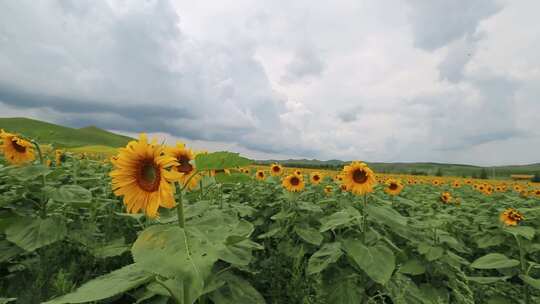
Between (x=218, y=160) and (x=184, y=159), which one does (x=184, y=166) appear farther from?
(x=218, y=160)

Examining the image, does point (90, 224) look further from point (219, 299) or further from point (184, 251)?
point (184, 251)

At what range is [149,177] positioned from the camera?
6.46 feet

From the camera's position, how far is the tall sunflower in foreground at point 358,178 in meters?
4.17

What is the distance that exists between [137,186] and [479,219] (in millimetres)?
4996

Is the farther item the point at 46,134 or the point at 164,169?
the point at 46,134

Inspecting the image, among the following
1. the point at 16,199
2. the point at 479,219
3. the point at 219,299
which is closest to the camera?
the point at 219,299

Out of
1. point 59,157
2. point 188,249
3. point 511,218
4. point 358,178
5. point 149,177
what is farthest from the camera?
point 59,157

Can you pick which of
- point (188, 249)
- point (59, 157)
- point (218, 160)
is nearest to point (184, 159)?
point (218, 160)

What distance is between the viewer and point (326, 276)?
3.07 m

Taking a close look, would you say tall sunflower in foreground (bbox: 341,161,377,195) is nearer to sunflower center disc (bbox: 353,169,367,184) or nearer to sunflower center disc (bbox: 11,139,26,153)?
sunflower center disc (bbox: 353,169,367,184)

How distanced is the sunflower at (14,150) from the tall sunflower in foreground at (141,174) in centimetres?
210

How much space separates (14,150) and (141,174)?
2.50 meters

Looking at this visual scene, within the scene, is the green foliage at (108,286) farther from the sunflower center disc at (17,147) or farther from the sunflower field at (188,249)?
the sunflower center disc at (17,147)

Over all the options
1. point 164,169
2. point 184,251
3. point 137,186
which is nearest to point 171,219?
point 137,186
